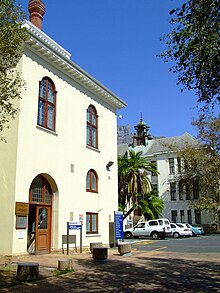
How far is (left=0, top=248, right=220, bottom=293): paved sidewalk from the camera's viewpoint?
8.84 metres

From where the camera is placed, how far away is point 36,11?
19.8m

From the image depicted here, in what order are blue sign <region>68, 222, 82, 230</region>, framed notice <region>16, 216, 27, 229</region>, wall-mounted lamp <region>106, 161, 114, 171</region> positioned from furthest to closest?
wall-mounted lamp <region>106, 161, 114, 171</region> → blue sign <region>68, 222, 82, 230</region> → framed notice <region>16, 216, 27, 229</region>

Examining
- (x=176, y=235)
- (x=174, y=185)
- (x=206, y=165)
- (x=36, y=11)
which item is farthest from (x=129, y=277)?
(x=174, y=185)

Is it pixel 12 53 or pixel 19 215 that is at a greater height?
pixel 12 53

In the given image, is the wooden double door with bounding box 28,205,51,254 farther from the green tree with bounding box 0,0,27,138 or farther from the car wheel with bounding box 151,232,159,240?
the car wheel with bounding box 151,232,159,240

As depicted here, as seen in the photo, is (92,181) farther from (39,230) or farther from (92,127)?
(39,230)

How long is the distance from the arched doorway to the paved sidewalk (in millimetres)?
1302

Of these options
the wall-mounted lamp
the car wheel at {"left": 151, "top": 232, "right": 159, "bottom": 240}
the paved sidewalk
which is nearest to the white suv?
the car wheel at {"left": 151, "top": 232, "right": 159, "bottom": 240}

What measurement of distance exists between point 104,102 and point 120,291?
49.3 feet

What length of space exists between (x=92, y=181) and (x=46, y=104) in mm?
5524

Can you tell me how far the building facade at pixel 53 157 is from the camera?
46.6 feet

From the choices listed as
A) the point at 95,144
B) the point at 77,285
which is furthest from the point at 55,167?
the point at 77,285

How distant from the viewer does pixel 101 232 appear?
20.1 m

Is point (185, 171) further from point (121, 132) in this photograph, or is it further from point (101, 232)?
point (121, 132)
